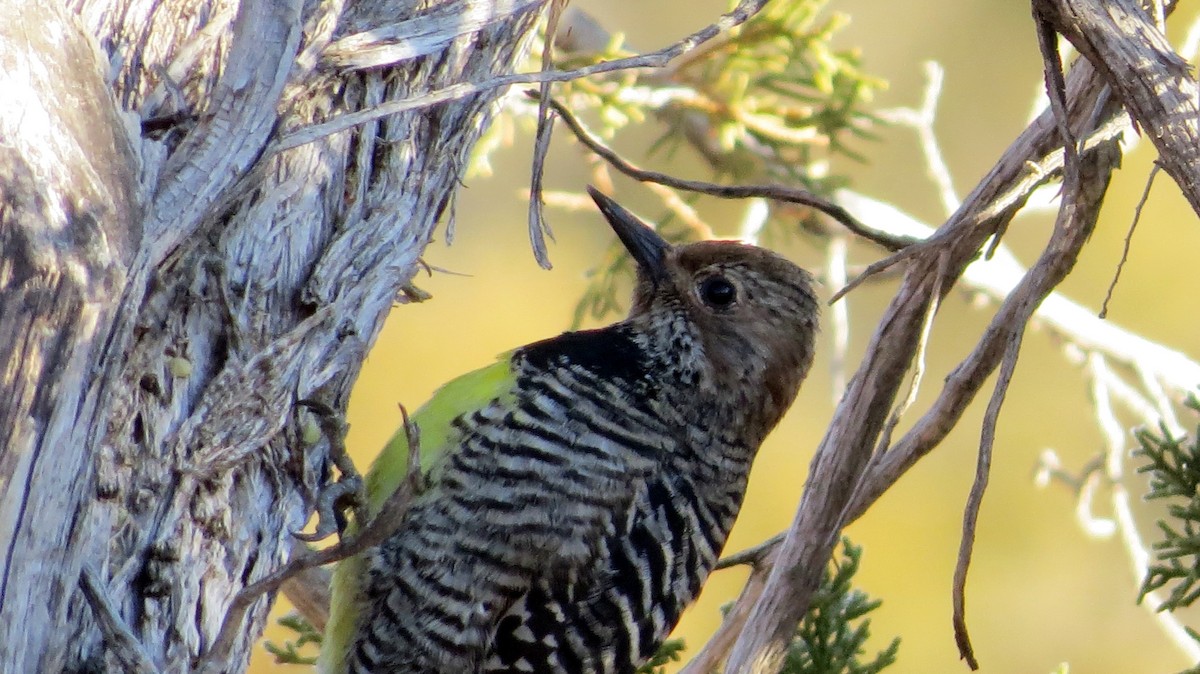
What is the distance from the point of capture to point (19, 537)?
1562 mm

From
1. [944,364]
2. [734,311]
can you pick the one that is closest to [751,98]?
[734,311]

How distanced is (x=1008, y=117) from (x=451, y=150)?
5.99 meters

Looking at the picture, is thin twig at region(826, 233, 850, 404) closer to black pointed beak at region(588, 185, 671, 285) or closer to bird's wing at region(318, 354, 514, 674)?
black pointed beak at region(588, 185, 671, 285)

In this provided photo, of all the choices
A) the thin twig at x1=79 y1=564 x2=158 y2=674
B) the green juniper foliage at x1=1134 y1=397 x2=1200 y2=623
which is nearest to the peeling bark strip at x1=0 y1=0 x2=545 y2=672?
the thin twig at x1=79 y1=564 x2=158 y2=674

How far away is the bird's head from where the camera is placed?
336 cm

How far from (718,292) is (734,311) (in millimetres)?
68

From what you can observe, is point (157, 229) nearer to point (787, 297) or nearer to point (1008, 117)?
Result: point (787, 297)

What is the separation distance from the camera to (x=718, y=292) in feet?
11.4

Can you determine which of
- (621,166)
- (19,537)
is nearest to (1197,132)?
(621,166)

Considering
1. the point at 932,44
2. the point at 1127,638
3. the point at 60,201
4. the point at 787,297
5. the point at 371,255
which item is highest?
the point at 932,44

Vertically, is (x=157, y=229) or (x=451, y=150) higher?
(x=451, y=150)

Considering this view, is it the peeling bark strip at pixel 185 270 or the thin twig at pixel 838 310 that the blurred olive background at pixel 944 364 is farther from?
the peeling bark strip at pixel 185 270

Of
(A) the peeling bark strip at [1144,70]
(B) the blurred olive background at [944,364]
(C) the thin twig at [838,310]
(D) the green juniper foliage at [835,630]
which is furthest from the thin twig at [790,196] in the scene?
(B) the blurred olive background at [944,364]

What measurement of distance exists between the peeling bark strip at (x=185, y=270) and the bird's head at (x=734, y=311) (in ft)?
3.11
